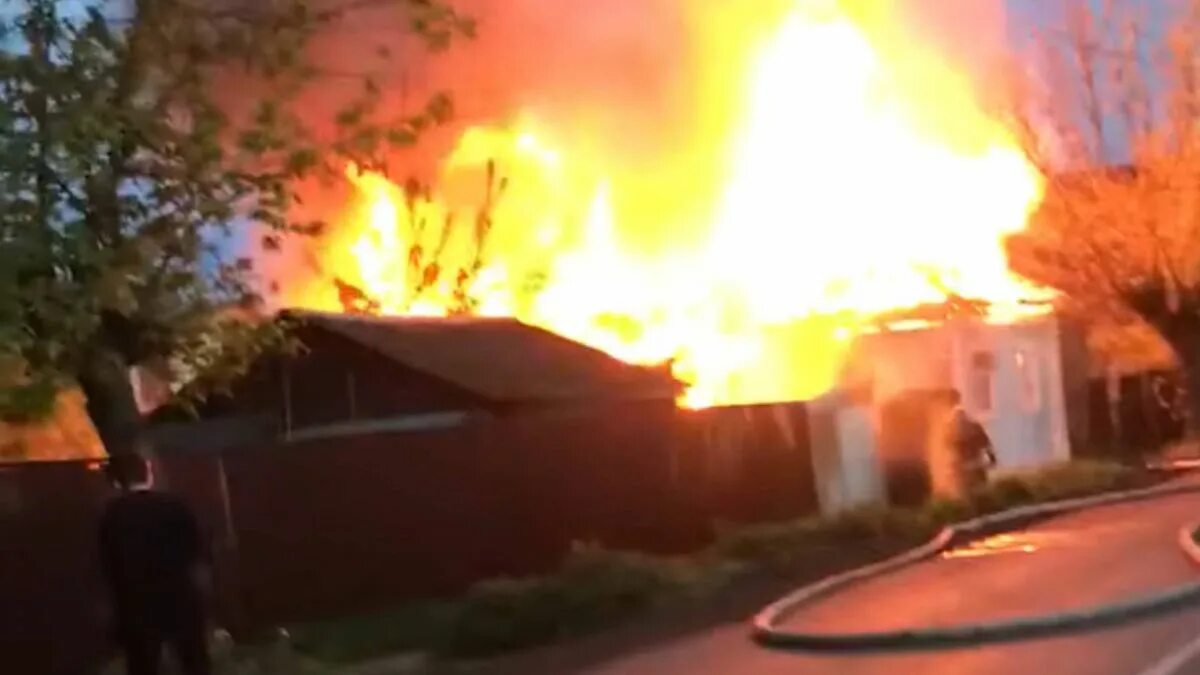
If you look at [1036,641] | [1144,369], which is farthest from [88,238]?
[1144,369]

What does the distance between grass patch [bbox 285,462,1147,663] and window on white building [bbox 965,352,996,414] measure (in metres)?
15.4

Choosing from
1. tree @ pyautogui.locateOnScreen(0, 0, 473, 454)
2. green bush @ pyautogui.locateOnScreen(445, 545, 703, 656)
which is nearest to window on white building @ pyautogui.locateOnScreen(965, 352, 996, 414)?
green bush @ pyautogui.locateOnScreen(445, 545, 703, 656)

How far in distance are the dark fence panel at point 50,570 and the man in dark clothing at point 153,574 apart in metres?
1.87

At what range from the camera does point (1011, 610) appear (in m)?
14.4

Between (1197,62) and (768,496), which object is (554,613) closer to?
(768,496)

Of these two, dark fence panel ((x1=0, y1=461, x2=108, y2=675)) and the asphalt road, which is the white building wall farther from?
dark fence panel ((x1=0, y1=461, x2=108, y2=675))

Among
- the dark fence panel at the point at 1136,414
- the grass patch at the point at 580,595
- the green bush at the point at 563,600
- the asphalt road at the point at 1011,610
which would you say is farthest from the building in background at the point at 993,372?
the green bush at the point at 563,600

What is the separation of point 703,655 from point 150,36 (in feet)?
18.4

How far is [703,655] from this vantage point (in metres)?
14.0

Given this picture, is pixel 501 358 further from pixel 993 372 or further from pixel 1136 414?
pixel 1136 414

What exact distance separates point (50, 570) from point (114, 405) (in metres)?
1.63

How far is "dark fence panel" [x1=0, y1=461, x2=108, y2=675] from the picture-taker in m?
13.1

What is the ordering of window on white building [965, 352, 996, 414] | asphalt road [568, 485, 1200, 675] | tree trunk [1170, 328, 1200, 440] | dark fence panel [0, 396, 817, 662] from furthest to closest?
window on white building [965, 352, 996, 414], tree trunk [1170, 328, 1200, 440], dark fence panel [0, 396, 817, 662], asphalt road [568, 485, 1200, 675]

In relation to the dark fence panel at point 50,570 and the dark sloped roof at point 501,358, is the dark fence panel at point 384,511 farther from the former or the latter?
the dark sloped roof at point 501,358
